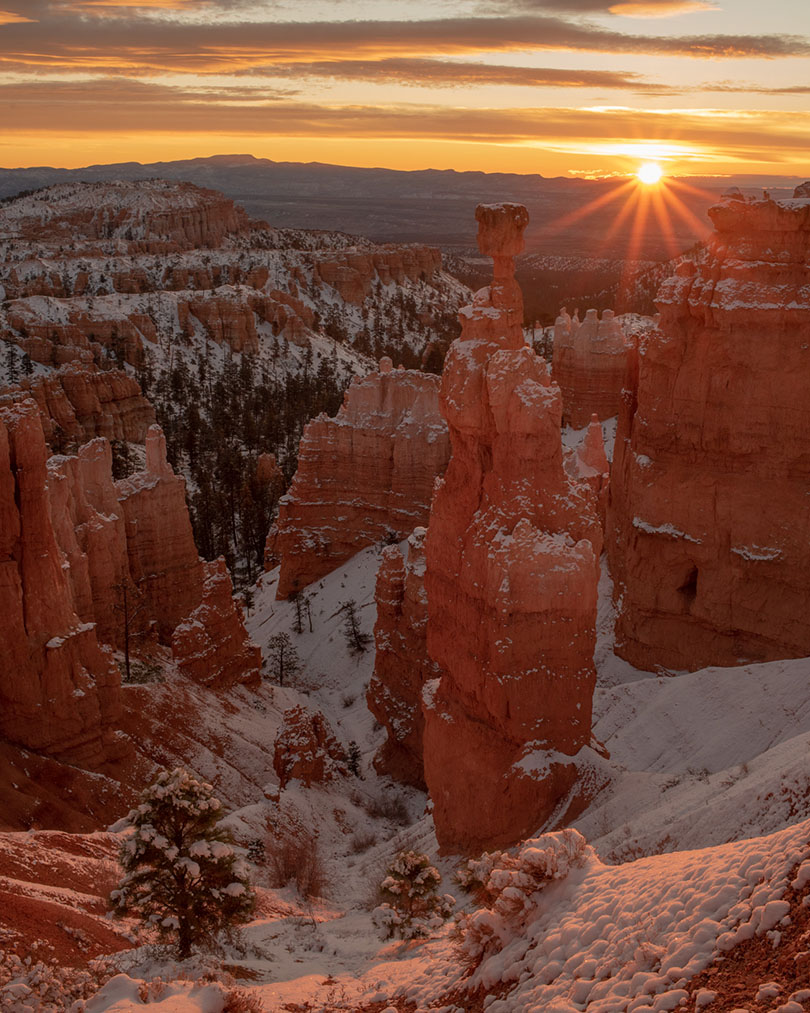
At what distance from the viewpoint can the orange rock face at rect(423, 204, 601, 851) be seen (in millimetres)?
17547

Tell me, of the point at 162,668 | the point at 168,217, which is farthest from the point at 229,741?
the point at 168,217

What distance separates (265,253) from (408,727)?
110 metres

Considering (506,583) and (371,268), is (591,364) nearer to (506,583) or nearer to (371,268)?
(506,583)

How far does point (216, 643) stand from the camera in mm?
30031

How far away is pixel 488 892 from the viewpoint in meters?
12.2

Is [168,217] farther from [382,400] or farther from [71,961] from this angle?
[71,961]

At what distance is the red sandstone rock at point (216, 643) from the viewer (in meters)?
29.2

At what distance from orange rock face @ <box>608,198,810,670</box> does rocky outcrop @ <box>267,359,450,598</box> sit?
16.0 meters

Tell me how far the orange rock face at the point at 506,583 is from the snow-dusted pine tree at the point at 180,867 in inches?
257

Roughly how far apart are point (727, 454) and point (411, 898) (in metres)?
14.0

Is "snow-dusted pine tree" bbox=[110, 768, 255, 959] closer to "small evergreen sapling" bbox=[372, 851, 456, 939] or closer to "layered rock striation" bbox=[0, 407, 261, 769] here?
"small evergreen sapling" bbox=[372, 851, 456, 939]

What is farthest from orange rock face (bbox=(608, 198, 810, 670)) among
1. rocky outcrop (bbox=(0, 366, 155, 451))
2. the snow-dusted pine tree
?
rocky outcrop (bbox=(0, 366, 155, 451))

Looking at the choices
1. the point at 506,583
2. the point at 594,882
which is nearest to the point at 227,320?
the point at 506,583

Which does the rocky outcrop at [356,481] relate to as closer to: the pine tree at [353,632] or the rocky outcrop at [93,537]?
the pine tree at [353,632]
